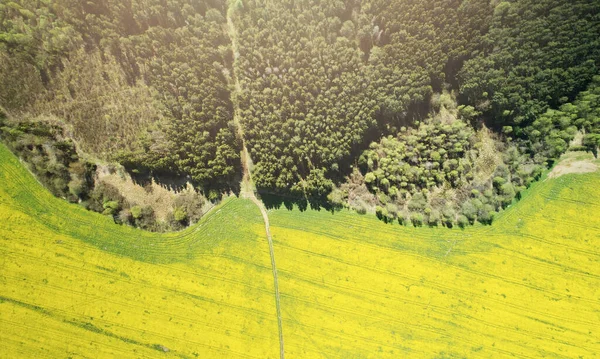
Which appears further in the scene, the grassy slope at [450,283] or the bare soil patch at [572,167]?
the bare soil patch at [572,167]

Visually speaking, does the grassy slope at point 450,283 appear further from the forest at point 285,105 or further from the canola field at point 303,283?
the forest at point 285,105

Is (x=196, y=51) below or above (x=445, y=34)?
above

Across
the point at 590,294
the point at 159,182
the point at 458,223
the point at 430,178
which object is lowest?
the point at 590,294

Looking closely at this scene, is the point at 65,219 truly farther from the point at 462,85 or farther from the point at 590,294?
the point at 590,294

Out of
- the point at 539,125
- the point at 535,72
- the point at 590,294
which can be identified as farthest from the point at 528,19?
the point at 590,294

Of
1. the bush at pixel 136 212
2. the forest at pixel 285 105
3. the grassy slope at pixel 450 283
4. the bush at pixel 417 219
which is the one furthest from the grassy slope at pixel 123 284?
the bush at pixel 417 219

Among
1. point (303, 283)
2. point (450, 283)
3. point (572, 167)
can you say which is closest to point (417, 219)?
point (450, 283)
